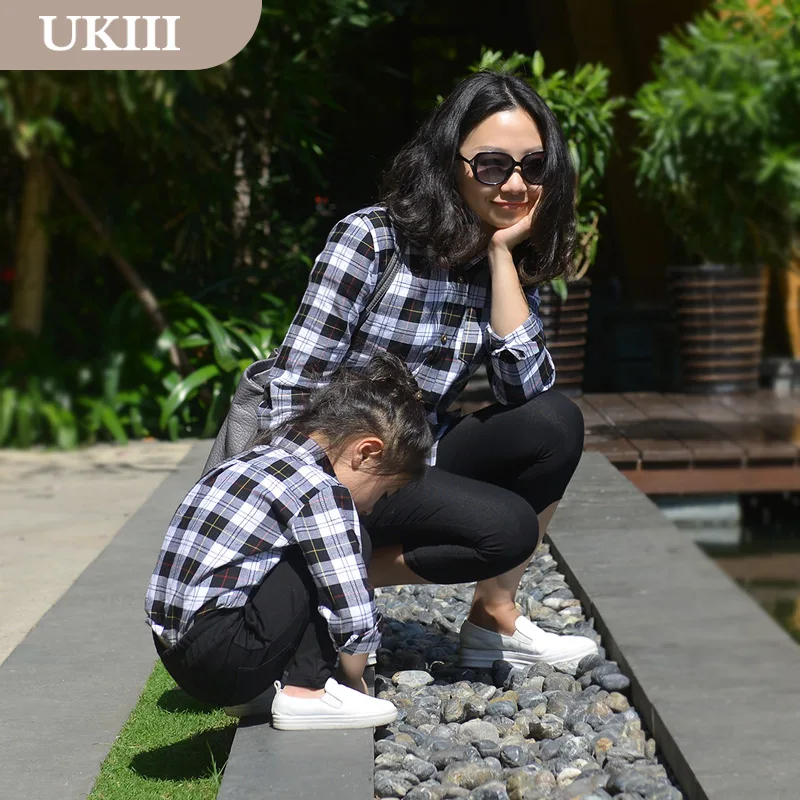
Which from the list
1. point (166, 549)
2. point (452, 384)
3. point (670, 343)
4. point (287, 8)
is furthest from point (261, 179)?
point (166, 549)

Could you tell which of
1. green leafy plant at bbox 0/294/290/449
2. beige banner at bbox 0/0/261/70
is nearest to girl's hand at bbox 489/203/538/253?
beige banner at bbox 0/0/261/70

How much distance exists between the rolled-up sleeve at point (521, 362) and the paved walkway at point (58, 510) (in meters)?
1.41

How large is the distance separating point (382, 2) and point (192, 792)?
615 centimetres

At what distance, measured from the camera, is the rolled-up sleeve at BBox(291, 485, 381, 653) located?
2291mm

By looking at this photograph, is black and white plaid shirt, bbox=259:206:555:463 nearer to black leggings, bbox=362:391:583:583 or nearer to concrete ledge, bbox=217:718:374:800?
black leggings, bbox=362:391:583:583

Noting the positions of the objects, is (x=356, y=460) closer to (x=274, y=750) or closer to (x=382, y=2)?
(x=274, y=750)

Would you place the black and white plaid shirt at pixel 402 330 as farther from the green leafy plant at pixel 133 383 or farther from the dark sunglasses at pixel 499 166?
the green leafy plant at pixel 133 383

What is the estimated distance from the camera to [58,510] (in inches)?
198

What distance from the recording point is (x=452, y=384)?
281 centimetres

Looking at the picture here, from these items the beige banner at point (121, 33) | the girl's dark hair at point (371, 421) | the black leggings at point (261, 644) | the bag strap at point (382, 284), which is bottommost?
the black leggings at point (261, 644)

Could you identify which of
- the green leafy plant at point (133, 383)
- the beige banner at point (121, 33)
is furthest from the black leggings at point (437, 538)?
the green leafy plant at point (133, 383)

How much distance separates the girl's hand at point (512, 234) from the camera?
2.73 m

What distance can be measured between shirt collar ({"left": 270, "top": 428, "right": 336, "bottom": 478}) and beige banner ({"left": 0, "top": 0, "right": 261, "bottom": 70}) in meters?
3.44

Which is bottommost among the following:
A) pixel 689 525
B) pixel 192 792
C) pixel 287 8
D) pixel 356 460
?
pixel 689 525
